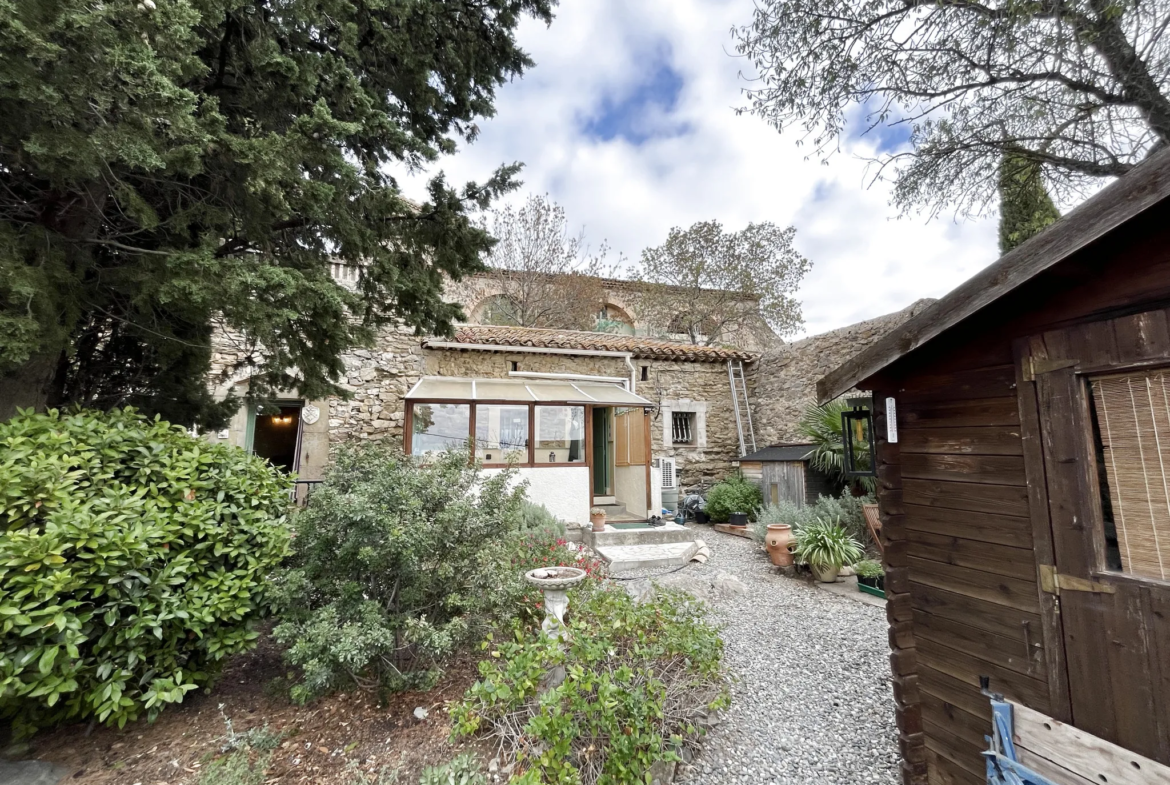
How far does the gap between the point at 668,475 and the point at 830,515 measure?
4151 millimetres

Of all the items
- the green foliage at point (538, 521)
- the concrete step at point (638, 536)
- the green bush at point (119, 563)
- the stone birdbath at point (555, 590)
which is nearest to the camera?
the green bush at point (119, 563)

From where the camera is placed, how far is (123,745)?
8.61 feet

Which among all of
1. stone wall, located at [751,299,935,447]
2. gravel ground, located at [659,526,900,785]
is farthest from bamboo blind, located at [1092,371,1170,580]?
stone wall, located at [751,299,935,447]

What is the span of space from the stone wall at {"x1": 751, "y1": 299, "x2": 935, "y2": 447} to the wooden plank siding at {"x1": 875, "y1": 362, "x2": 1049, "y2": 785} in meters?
7.81

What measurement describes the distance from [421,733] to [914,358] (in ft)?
12.2

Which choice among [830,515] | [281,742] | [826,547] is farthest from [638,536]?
[281,742]

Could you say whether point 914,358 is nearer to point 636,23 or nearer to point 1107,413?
point 1107,413

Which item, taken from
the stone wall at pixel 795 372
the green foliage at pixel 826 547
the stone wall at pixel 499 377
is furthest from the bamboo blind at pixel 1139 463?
the stone wall at pixel 795 372

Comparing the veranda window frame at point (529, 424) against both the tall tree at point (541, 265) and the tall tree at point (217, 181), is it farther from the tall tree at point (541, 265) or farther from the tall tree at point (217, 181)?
the tall tree at point (541, 265)

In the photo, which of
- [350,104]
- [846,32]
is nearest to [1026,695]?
[350,104]

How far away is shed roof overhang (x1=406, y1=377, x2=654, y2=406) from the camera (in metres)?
8.45

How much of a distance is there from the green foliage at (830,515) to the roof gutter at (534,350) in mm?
4484

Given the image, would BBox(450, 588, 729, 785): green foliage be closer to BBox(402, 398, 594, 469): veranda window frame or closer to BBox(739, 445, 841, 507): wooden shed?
BBox(402, 398, 594, 469): veranda window frame

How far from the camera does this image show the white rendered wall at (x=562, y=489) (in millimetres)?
8430
